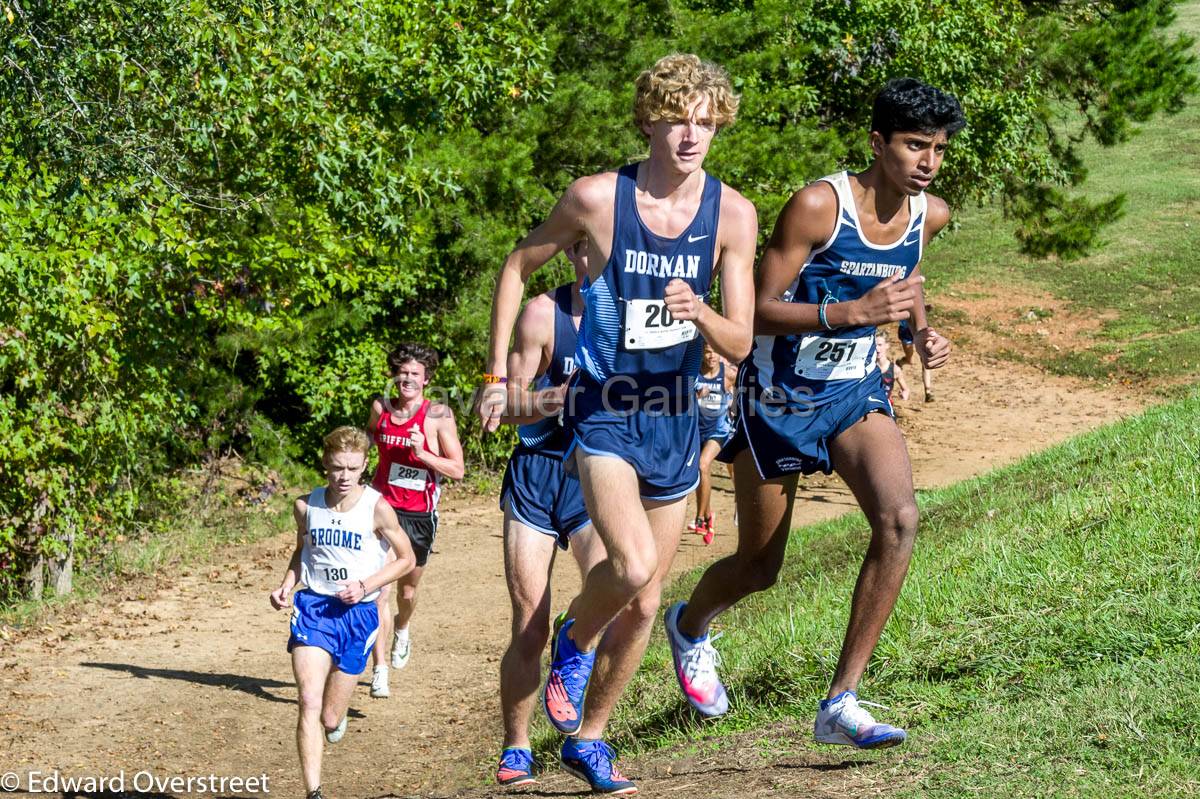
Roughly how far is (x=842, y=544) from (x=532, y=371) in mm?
5196

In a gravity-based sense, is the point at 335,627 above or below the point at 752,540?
below

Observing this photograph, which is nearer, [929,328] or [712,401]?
[929,328]

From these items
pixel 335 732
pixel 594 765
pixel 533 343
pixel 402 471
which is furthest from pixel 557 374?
pixel 402 471

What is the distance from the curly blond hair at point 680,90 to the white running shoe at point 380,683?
5.03 meters

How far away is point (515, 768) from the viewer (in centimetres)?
506

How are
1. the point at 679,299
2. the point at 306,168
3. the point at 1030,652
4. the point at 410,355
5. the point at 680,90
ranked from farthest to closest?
the point at 306,168
the point at 410,355
the point at 1030,652
the point at 680,90
the point at 679,299

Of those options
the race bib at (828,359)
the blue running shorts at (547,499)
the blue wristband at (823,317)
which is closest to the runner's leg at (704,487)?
the blue running shorts at (547,499)

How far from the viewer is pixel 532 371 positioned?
5734 mm

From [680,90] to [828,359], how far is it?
1201 millimetres

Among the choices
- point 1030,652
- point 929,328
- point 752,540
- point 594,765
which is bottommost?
point 594,765

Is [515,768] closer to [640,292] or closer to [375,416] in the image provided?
[640,292]

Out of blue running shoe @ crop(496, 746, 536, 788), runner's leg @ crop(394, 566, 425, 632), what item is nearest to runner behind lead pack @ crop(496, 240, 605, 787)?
blue running shoe @ crop(496, 746, 536, 788)

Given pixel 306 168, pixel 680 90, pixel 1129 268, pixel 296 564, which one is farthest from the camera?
pixel 1129 268

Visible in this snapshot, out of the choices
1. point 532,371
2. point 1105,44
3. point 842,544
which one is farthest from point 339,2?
point 1105,44
